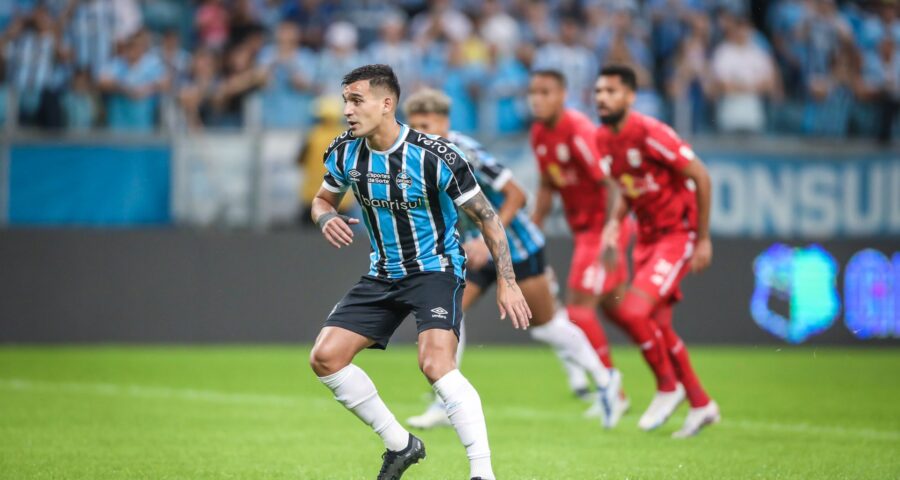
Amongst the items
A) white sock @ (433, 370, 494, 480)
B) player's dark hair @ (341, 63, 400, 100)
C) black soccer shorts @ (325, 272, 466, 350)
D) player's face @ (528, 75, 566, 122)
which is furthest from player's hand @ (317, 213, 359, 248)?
player's face @ (528, 75, 566, 122)

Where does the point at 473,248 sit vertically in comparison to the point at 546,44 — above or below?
below

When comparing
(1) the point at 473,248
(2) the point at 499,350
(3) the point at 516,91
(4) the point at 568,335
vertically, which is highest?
(3) the point at 516,91

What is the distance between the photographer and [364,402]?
649 cm

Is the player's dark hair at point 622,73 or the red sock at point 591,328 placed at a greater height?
the player's dark hair at point 622,73

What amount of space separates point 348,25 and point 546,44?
101 inches

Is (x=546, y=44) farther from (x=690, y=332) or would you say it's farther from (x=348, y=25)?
(x=690, y=332)

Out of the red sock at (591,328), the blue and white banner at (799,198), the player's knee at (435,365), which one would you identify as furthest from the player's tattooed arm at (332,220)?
the blue and white banner at (799,198)

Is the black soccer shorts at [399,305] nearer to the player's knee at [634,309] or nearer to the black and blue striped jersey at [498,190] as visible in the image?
the player's knee at [634,309]

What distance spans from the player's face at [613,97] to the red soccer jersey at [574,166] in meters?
0.86

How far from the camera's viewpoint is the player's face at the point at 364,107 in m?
6.35

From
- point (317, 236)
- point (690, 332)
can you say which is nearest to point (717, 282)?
point (690, 332)

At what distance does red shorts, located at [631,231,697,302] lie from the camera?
359 inches

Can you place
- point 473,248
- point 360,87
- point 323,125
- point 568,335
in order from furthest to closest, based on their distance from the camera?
point 323,125 → point 568,335 → point 473,248 → point 360,87

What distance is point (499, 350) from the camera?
1625 centimetres
